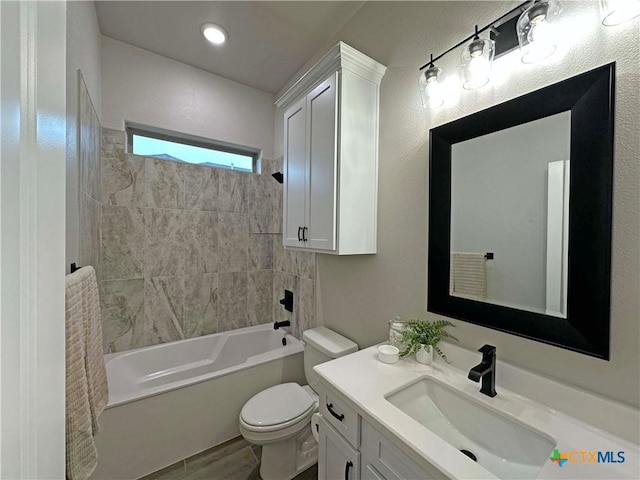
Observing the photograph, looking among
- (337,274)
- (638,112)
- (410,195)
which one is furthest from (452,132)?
(337,274)

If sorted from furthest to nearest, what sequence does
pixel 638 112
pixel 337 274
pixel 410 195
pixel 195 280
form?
pixel 195 280
pixel 337 274
pixel 410 195
pixel 638 112

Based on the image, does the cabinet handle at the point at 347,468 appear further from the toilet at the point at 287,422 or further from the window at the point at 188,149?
the window at the point at 188,149

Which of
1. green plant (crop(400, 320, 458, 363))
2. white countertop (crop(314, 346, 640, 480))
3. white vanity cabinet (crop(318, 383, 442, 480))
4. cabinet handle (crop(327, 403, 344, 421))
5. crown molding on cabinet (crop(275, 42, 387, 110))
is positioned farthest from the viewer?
crown molding on cabinet (crop(275, 42, 387, 110))

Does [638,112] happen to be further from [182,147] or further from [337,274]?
[182,147]

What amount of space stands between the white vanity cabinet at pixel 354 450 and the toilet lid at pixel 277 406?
1.43 feet

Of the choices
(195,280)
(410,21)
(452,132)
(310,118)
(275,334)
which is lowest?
(275,334)

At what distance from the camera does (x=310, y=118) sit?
63.2 inches

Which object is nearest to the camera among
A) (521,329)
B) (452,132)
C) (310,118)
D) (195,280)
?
(521,329)

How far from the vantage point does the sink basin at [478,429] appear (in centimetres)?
80

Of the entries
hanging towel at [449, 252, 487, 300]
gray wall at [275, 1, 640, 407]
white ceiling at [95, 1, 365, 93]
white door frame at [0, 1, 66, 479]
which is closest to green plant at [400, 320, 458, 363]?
gray wall at [275, 1, 640, 407]

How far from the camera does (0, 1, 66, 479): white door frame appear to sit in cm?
30

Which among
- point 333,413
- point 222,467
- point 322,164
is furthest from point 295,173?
point 222,467

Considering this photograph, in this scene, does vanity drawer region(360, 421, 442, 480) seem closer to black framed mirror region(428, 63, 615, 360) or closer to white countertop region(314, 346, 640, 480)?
white countertop region(314, 346, 640, 480)

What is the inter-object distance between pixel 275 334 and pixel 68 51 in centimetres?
238
